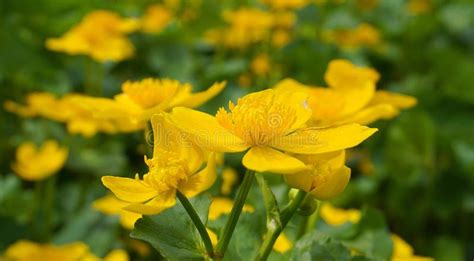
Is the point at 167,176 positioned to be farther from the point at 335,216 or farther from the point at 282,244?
the point at 335,216

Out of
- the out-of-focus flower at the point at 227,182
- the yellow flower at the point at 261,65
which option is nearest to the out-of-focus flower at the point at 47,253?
the out-of-focus flower at the point at 227,182

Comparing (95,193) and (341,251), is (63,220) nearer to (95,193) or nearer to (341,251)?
(95,193)

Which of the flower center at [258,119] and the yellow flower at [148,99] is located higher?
the flower center at [258,119]

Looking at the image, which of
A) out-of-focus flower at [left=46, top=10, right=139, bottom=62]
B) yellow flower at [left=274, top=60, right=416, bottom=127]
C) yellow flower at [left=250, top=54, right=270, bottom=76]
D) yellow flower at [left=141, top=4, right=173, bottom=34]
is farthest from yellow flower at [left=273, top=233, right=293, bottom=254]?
→ yellow flower at [left=141, top=4, right=173, bottom=34]

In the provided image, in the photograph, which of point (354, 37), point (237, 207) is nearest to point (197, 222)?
point (237, 207)

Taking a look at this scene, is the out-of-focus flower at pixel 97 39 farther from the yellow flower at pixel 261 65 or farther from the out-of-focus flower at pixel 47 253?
the out-of-focus flower at pixel 47 253
